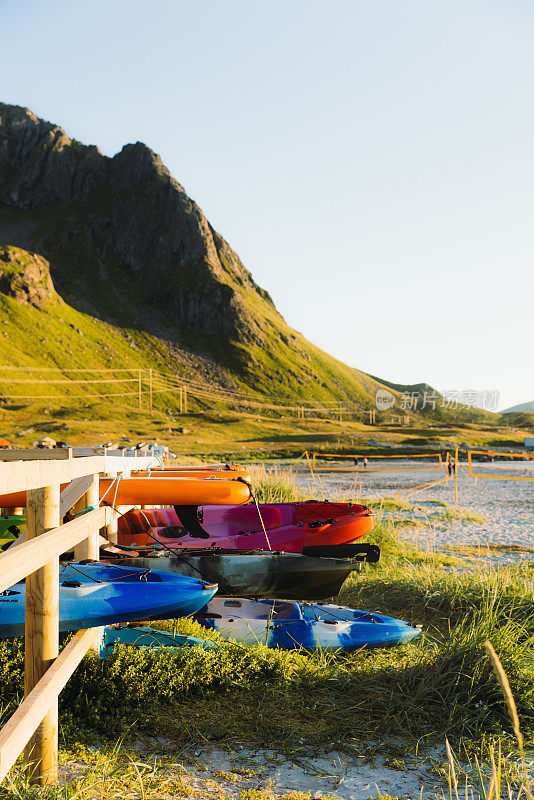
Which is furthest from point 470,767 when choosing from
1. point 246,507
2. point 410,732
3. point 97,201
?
point 97,201

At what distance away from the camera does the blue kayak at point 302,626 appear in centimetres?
A: 523

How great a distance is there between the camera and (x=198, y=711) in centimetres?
412

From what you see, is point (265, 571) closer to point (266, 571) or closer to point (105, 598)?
point (266, 571)

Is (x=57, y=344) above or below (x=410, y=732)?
above

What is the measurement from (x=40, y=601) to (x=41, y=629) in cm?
17

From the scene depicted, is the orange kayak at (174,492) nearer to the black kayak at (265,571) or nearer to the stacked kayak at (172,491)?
the stacked kayak at (172,491)

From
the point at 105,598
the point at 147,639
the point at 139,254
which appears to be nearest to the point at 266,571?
the point at 147,639

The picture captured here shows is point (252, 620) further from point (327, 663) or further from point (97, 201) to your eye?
point (97, 201)

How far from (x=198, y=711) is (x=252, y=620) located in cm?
154

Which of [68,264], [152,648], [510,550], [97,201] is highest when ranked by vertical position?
[97,201]

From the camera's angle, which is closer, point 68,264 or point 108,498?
point 108,498

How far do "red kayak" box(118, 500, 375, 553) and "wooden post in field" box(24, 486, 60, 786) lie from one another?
4391 mm

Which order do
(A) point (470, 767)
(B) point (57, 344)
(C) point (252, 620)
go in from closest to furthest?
(A) point (470, 767) → (C) point (252, 620) → (B) point (57, 344)

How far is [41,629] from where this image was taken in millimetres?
3115
